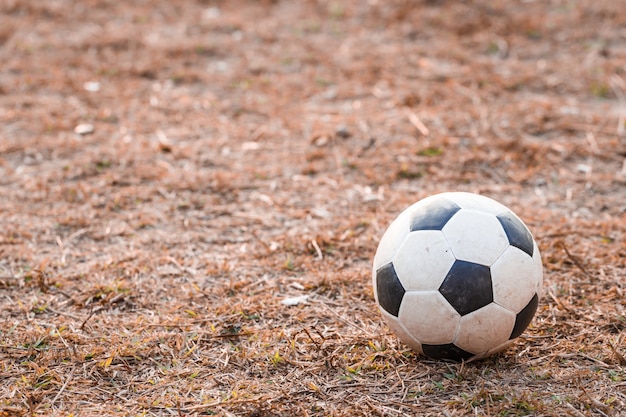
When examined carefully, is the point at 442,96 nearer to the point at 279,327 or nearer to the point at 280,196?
the point at 280,196

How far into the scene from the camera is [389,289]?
10.7 feet

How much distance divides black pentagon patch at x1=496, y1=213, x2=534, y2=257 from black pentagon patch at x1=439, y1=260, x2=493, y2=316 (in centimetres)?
21

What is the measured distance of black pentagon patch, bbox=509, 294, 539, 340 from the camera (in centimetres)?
325

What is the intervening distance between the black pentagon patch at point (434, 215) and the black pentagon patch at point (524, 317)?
1.66 ft

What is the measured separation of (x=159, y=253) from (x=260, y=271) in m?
0.68

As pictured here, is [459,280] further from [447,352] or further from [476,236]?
Answer: [447,352]

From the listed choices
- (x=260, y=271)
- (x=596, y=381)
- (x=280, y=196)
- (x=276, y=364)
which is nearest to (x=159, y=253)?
(x=260, y=271)

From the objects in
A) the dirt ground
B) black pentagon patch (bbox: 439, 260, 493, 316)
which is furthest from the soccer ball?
the dirt ground

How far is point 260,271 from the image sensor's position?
438cm

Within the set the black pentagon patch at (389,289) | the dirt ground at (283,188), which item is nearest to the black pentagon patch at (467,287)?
Answer: the black pentagon patch at (389,289)

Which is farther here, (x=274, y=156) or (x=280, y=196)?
(x=274, y=156)

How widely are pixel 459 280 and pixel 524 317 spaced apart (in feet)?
1.24

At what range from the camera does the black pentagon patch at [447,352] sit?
326cm

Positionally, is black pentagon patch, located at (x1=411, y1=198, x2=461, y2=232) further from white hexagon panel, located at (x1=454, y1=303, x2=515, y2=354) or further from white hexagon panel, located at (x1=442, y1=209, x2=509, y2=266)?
white hexagon panel, located at (x1=454, y1=303, x2=515, y2=354)
